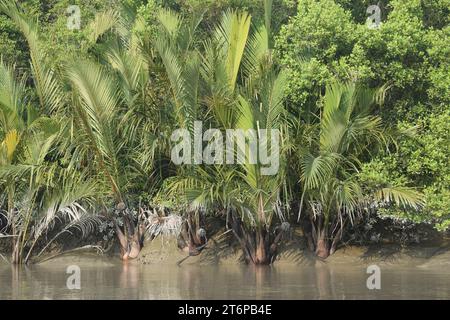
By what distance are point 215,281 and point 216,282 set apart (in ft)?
0.44

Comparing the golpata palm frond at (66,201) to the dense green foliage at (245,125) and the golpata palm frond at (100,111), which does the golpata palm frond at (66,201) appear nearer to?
the dense green foliage at (245,125)

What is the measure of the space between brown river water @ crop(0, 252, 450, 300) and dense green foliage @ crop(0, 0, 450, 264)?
24.2 inches

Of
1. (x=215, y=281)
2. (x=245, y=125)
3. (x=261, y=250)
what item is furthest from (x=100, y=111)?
(x=215, y=281)

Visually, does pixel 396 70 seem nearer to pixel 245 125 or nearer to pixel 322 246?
pixel 245 125

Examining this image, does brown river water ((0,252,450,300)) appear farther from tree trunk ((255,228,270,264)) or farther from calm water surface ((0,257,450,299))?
tree trunk ((255,228,270,264))

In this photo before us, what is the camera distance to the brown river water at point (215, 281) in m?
12.1

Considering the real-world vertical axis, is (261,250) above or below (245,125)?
below

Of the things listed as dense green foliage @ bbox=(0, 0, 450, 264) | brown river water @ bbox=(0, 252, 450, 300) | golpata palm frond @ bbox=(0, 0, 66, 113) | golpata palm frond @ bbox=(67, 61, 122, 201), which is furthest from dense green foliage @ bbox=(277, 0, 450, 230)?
golpata palm frond @ bbox=(0, 0, 66, 113)

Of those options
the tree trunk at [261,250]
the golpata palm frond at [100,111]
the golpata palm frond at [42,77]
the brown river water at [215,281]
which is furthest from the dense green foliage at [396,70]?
the golpata palm frond at [42,77]

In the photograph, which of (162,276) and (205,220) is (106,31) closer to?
(205,220)

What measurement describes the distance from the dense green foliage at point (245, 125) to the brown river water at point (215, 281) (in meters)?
0.61

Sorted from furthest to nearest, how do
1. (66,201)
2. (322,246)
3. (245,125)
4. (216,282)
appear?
(322,246) < (66,201) < (245,125) < (216,282)

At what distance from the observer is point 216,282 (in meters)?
13.5
